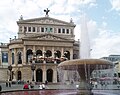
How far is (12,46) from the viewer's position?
8844 centimetres

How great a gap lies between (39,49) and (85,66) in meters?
65.2

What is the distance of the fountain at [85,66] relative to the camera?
1947 centimetres

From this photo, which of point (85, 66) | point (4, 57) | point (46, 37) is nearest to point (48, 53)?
point (46, 37)

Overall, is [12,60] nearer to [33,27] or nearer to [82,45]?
[33,27]

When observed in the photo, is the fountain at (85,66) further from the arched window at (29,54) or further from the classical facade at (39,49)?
the arched window at (29,54)

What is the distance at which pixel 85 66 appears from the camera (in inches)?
797

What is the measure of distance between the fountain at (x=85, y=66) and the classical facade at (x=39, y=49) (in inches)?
2232

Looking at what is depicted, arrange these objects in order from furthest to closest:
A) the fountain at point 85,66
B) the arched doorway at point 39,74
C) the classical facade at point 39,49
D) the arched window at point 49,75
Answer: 1. the arched window at point 49,75
2. the arched doorway at point 39,74
3. the classical facade at point 39,49
4. the fountain at point 85,66

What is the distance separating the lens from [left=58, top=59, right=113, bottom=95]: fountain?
19.5 meters

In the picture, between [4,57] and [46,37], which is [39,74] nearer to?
[46,37]

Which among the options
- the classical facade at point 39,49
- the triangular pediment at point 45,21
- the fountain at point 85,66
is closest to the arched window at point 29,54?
the classical facade at point 39,49

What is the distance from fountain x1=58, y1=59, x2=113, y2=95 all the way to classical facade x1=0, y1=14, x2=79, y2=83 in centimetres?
5670

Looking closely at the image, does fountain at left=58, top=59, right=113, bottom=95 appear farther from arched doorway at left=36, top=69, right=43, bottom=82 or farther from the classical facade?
arched doorway at left=36, top=69, right=43, bottom=82

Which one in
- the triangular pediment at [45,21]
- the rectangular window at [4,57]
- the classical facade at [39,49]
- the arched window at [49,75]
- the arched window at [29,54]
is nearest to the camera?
the classical facade at [39,49]
